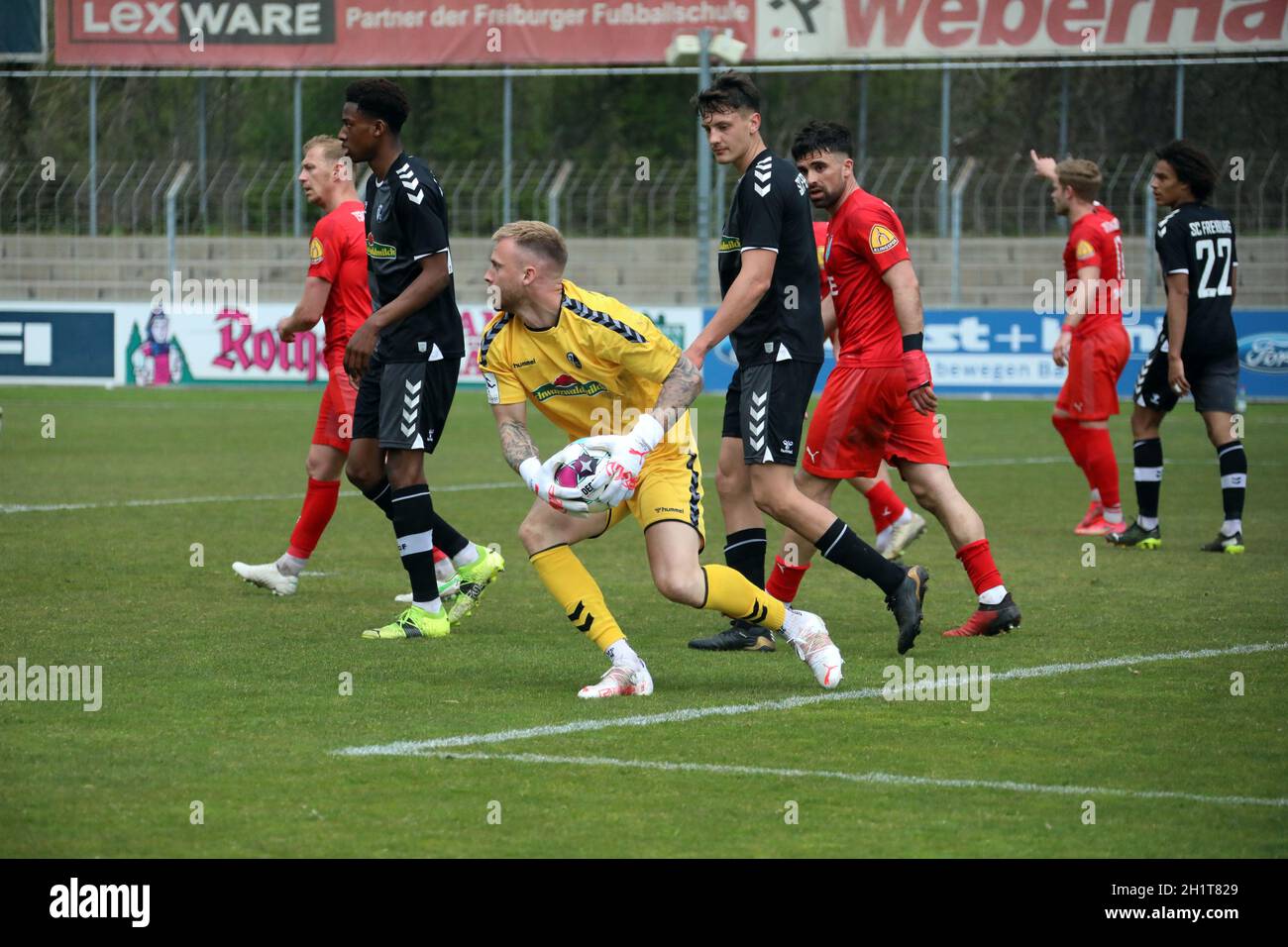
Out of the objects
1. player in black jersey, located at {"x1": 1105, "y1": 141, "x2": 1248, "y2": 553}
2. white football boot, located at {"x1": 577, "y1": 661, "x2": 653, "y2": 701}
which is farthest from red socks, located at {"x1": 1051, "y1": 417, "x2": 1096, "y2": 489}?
white football boot, located at {"x1": 577, "y1": 661, "x2": 653, "y2": 701}

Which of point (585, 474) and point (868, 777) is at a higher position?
point (585, 474)

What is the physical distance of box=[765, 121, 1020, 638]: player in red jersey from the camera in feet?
26.5

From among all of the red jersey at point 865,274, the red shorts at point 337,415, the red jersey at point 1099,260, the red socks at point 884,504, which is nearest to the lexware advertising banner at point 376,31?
the red jersey at point 1099,260

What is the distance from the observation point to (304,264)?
3253 centimetres

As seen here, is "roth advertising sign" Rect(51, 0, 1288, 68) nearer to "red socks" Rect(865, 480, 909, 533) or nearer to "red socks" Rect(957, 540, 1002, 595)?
"red socks" Rect(865, 480, 909, 533)

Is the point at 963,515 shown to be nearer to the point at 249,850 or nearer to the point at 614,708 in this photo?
the point at 614,708

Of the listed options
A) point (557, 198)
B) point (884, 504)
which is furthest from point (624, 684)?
point (557, 198)

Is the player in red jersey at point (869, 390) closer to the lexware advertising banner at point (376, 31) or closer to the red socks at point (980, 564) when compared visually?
the red socks at point (980, 564)

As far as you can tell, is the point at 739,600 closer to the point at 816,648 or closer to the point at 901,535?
the point at 816,648

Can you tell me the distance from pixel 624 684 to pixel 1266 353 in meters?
19.9

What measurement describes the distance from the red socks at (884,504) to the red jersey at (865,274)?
233 centimetres
